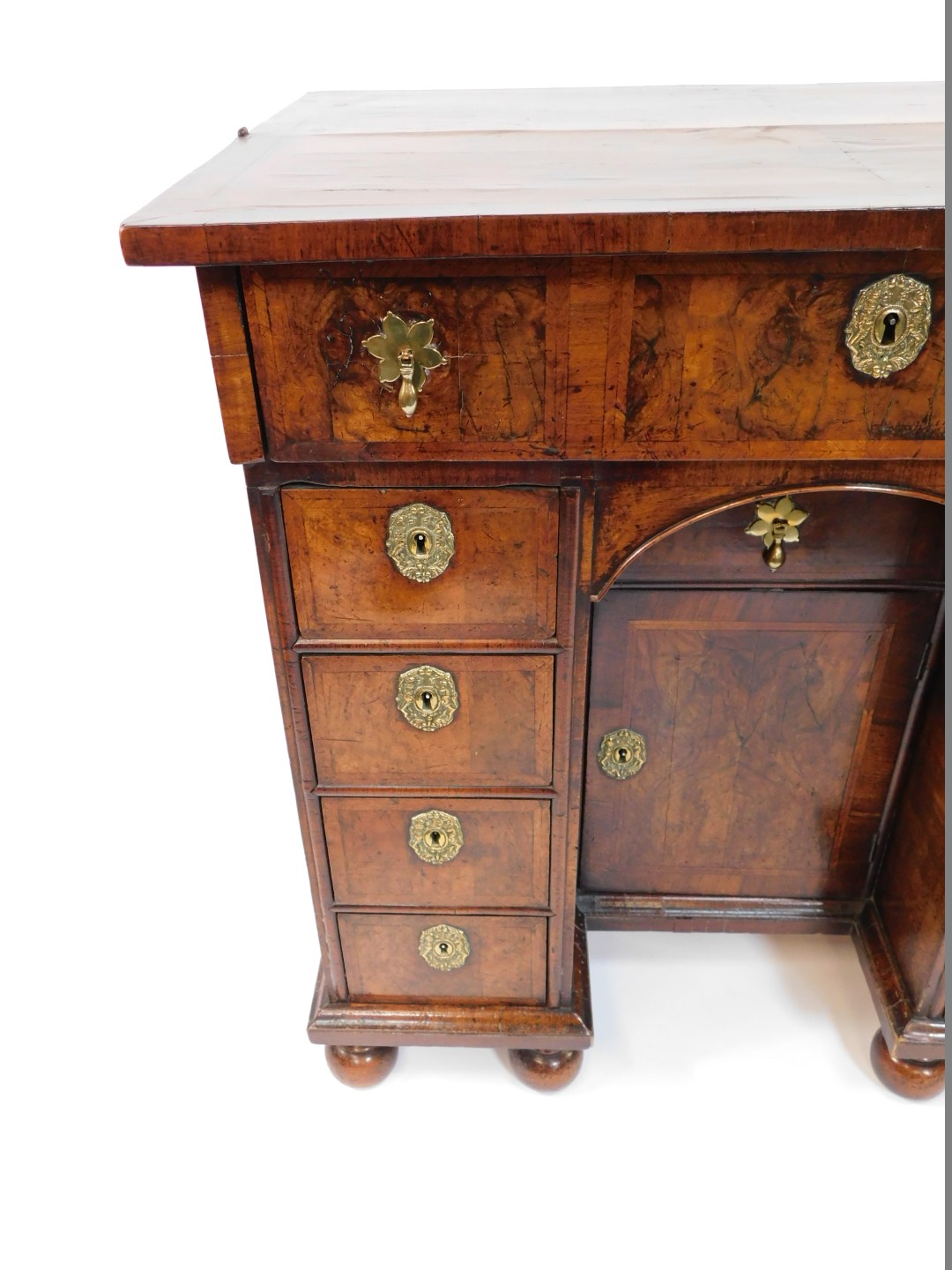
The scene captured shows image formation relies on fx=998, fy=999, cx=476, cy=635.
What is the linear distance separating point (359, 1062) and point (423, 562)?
64 centimetres

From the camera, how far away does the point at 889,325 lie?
70 cm

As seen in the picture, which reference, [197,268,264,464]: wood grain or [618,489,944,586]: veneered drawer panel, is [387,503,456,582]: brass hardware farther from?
[618,489,944,586]: veneered drawer panel

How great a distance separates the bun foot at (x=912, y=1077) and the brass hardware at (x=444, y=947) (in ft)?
1.66

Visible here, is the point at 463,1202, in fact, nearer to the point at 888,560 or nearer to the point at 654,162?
the point at 888,560

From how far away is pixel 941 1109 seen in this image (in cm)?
113

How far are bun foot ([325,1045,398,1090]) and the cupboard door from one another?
339 millimetres

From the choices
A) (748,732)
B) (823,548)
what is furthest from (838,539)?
(748,732)

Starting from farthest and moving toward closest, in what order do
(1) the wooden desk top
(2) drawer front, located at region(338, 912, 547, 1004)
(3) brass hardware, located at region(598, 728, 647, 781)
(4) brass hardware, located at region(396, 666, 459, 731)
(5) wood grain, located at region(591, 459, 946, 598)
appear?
(3) brass hardware, located at region(598, 728, 647, 781) < (2) drawer front, located at region(338, 912, 547, 1004) < (4) brass hardware, located at region(396, 666, 459, 731) < (5) wood grain, located at region(591, 459, 946, 598) < (1) the wooden desk top

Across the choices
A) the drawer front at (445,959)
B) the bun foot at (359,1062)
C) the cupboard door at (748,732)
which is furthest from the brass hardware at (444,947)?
the cupboard door at (748,732)

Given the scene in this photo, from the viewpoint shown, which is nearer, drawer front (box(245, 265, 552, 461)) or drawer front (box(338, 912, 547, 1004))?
drawer front (box(245, 265, 552, 461))

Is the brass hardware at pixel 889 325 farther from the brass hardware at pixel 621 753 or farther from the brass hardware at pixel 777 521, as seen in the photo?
the brass hardware at pixel 621 753

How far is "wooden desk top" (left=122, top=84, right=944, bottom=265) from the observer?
65 cm

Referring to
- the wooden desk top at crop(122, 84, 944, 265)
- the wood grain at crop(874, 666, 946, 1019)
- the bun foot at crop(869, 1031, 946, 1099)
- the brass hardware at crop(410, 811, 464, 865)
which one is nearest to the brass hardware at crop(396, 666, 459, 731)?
the brass hardware at crop(410, 811, 464, 865)

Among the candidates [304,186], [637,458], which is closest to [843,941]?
[637,458]
